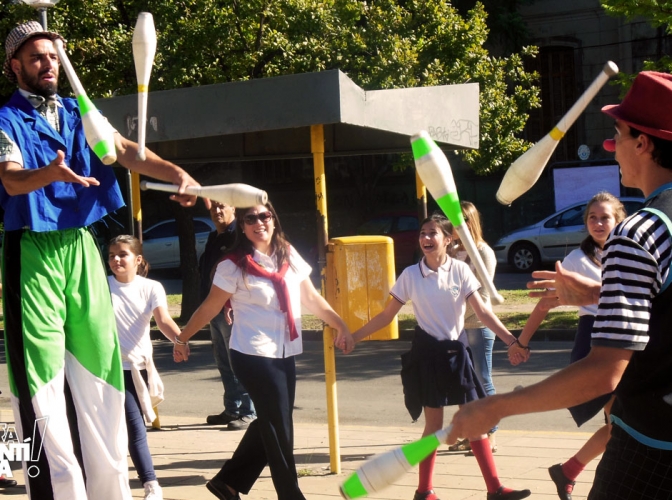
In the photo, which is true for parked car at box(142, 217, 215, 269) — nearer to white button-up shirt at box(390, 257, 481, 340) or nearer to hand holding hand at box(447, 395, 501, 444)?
white button-up shirt at box(390, 257, 481, 340)

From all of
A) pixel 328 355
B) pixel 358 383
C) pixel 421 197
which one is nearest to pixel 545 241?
pixel 358 383

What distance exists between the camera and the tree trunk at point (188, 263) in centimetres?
1655

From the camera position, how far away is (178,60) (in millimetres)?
15039

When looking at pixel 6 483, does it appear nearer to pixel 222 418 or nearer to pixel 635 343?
pixel 222 418

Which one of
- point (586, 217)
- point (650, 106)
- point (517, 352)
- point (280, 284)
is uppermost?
point (650, 106)

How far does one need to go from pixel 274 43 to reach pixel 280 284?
34.3 ft

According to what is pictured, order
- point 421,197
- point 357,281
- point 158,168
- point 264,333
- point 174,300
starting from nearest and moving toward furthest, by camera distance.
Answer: point 158,168, point 264,333, point 357,281, point 421,197, point 174,300

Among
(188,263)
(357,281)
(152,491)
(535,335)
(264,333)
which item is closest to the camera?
(264,333)

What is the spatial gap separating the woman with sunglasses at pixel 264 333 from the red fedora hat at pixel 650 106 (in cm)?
300

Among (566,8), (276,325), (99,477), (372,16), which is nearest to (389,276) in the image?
(276,325)

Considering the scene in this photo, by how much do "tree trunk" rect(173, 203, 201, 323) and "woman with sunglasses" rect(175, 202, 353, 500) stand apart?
35.7 feet

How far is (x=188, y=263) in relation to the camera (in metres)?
16.6

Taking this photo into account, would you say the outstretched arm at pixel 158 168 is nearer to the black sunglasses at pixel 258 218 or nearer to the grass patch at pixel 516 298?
the black sunglasses at pixel 258 218

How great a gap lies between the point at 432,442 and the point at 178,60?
1316 cm
